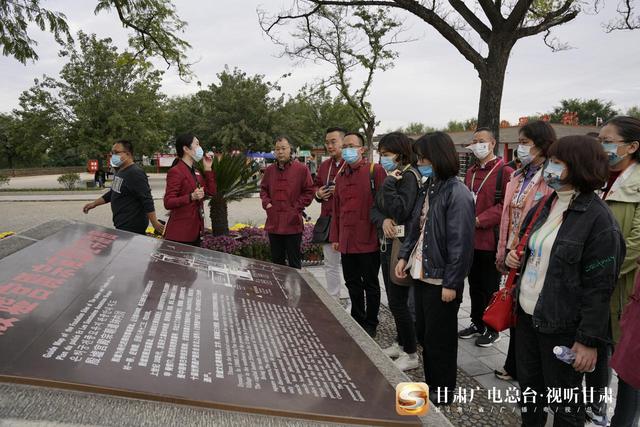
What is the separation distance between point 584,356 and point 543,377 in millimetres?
378

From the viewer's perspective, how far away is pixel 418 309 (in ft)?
9.12

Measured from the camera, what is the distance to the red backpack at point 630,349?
1.68 m

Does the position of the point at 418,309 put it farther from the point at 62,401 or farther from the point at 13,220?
the point at 13,220

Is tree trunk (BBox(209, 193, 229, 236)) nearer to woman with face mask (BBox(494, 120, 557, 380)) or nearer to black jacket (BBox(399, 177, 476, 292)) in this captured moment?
woman with face mask (BBox(494, 120, 557, 380))

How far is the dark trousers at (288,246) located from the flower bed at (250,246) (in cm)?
154

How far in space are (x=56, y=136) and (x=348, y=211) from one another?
81.0 feet

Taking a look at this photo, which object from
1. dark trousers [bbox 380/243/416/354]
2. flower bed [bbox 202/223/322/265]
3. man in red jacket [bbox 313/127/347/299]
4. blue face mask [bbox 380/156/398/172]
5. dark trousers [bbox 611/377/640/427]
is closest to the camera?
dark trousers [bbox 611/377/640/427]

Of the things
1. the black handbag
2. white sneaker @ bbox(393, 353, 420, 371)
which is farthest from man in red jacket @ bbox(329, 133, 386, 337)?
white sneaker @ bbox(393, 353, 420, 371)

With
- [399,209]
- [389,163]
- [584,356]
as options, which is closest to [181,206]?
[389,163]

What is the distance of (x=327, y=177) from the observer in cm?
439

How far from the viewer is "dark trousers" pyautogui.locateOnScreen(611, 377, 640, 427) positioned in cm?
221

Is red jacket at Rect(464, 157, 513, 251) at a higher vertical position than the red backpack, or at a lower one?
higher

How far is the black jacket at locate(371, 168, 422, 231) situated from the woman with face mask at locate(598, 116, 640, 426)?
3.75 feet

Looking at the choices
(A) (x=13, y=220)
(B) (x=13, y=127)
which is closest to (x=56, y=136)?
(B) (x=13, y=127)
